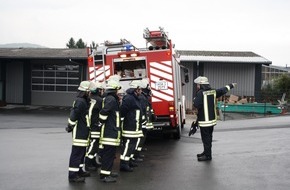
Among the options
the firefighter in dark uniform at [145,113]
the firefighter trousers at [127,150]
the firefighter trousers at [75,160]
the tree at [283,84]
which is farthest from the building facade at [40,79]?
the firefighter trousers at [75,160]

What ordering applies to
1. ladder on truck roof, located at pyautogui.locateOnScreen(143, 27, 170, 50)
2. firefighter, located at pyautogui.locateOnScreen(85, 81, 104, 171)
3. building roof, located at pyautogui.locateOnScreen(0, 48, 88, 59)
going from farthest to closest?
building roof, located at pyautogui.locateOnScreen(0, 48, 88, 59) → ladder on truck roof, located at pyautogui.locateOnScreen(143, 27, 170, 50) → firefighter, located at pyautogui.locateOnScreen(85, 81, 104, 171)

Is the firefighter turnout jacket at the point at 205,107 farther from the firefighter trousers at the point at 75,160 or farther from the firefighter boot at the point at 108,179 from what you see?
the firefighter trousers at the point at 75,160

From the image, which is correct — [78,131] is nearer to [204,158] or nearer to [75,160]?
[75,160]

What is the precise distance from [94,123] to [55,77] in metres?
23.9

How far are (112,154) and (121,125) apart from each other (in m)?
0.93

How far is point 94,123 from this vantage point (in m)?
7.79

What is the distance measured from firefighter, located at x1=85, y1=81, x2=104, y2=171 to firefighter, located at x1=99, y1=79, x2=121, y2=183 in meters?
0.33

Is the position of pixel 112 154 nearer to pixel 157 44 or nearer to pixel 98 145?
pixel 98 145

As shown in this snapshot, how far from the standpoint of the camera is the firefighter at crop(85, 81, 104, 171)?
303 inches

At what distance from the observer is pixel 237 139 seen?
504 inches

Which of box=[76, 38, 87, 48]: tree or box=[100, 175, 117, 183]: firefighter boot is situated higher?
box=[76, 38, 87, 48]: tree

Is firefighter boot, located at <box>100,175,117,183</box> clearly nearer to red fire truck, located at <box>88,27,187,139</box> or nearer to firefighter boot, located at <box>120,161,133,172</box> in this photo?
firefighter boot, located at <box>120,161,133,172</box>

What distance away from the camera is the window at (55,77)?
3052cm

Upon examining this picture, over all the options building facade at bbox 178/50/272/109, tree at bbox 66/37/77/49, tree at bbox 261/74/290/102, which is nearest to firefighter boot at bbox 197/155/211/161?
building facade at bbox 178/50/272/109
